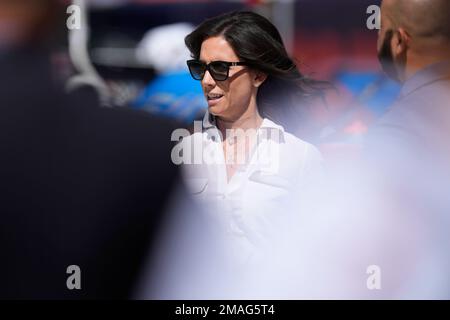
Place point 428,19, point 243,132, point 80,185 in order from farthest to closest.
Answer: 1. point 243,132
2. point 428,19
3. point 80,185

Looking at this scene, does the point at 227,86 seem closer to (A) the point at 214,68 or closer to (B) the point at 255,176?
(A) the point at 214,68

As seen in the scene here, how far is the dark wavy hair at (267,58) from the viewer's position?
5.12ft

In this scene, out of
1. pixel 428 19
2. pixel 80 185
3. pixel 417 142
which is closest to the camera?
pixel 80 185

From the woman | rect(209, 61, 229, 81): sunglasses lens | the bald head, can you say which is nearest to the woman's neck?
the woman

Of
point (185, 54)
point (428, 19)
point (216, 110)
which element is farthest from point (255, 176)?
point (428, 19)

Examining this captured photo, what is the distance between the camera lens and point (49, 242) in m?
1.00

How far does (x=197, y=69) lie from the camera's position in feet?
5.14

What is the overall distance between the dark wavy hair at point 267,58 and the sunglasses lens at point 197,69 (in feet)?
0.07
